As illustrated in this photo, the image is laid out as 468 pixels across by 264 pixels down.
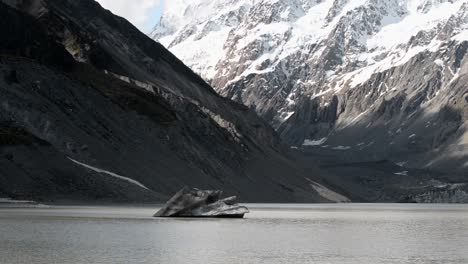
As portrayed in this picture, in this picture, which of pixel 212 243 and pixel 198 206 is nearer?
pixel 212 243

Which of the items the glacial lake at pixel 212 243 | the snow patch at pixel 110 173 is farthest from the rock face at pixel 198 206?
the snow patch at pixel 110 173

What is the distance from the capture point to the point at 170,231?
8325 cm

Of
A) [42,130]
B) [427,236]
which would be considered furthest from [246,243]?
[42,130]

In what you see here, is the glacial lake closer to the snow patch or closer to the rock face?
the rock face

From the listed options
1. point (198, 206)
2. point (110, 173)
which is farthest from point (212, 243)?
point (110, 173)

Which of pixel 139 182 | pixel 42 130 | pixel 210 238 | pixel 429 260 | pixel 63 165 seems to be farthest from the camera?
pixel 139 182

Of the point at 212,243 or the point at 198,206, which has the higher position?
the point at 198,206

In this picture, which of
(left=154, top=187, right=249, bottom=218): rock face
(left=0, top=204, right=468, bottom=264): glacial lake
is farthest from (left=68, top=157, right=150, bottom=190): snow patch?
(left=0, top=204, right=468, bottom=264): glacial lake

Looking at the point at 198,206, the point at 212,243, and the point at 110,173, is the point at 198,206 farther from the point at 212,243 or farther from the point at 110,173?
the point at 110,173

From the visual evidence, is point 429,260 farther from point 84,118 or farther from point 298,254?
point 84,118

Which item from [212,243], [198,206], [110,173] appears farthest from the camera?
[110,173]

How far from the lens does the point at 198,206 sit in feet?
370

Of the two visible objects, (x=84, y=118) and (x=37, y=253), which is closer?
(x=37, y=253)

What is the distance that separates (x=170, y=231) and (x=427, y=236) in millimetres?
23340
